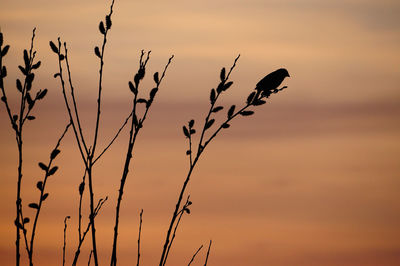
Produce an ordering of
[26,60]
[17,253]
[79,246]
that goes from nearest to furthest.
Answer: [17,253] < [79,246] < [26,60]

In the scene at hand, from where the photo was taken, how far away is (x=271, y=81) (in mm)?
3490

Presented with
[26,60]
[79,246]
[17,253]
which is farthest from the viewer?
[26,60]

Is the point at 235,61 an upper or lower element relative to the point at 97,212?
upper

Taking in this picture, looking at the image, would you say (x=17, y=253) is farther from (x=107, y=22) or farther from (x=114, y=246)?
(x=107, y=22)

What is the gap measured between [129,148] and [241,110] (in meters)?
0.76

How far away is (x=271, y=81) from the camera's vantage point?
3.49 m

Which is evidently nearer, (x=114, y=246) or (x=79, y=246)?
(x=114, y=246)

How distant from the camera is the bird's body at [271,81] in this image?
135 inches

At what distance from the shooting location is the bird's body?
3.43m

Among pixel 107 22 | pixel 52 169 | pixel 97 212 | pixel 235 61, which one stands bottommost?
pixel 97 212

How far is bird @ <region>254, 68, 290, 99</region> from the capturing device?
3.43 m

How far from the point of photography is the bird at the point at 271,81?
343 cm

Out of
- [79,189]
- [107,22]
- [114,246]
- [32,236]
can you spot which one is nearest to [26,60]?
[107,22]

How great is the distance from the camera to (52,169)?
3.56 m
